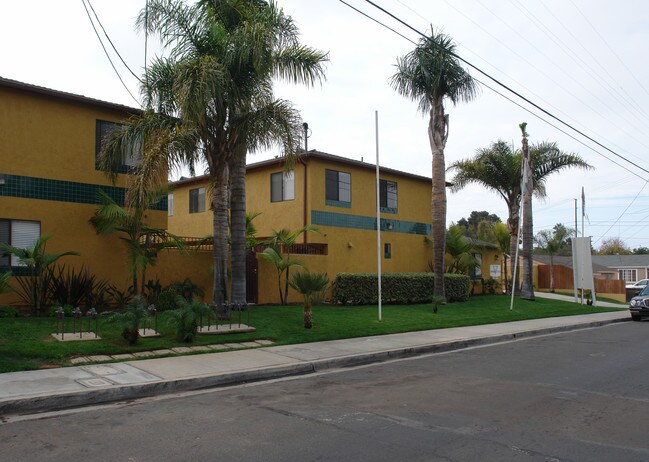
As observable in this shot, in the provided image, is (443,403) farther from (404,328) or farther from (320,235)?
(320,235)

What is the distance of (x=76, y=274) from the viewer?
49.2 feet

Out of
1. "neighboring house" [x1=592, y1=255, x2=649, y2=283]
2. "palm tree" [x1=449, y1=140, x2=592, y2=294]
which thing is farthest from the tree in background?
"palm tree" [x1=449, y1=140, x2=592, y2=294]

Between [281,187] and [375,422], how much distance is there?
1746 centimetres

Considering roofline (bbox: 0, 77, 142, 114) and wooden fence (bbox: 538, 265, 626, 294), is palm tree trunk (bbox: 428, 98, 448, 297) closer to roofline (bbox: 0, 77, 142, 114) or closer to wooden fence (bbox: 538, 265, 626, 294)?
roofline (bbox: 0, 77, 142, 114)

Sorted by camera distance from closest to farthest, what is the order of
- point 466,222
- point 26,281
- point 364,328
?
point 26,281 < point 364,328 < point 466,222

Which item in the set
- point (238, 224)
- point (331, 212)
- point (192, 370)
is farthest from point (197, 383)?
point (331, 212)

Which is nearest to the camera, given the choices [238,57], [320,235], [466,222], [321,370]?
[321,370]

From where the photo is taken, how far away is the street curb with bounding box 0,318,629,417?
23.2ft

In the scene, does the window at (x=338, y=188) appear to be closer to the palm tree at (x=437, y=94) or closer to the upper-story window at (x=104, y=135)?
the palm tree at (x=437, y=94)

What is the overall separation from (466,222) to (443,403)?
271 feet

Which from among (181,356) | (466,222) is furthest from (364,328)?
(466,222)

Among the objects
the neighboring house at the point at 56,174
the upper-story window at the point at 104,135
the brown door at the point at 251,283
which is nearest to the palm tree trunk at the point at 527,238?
the brown door at the point at 251,283

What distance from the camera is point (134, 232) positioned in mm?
15102

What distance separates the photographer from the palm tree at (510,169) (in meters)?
27.3
